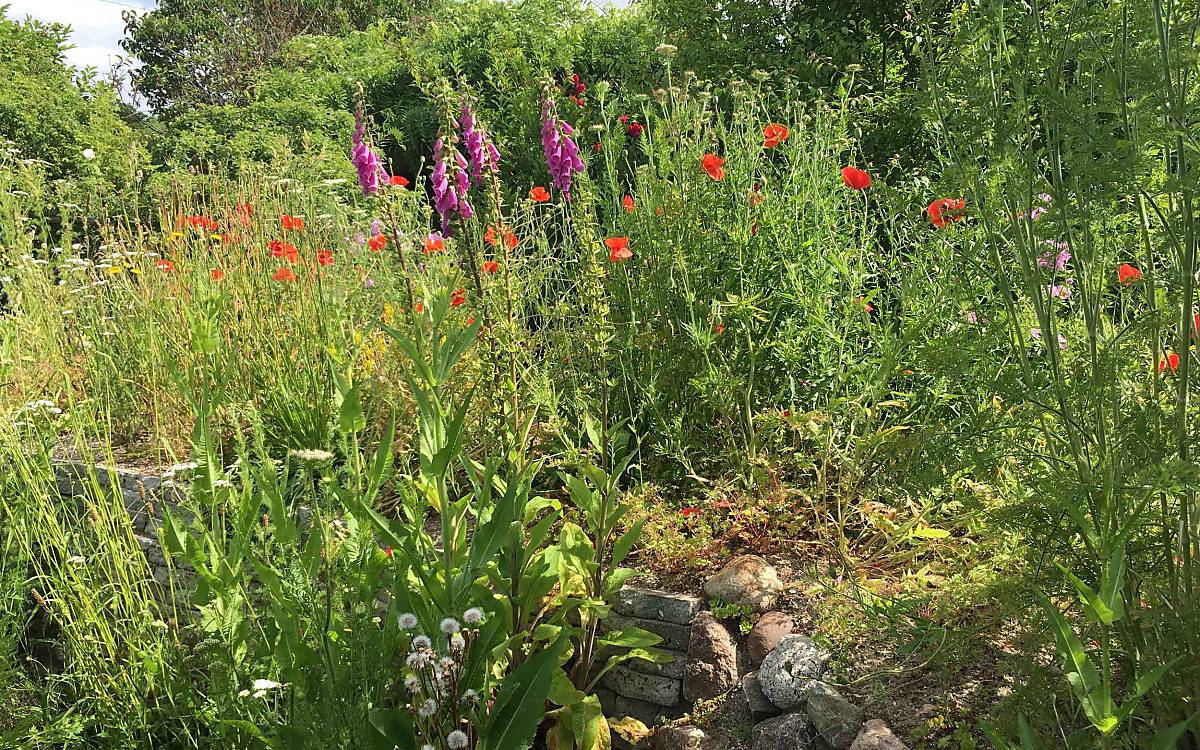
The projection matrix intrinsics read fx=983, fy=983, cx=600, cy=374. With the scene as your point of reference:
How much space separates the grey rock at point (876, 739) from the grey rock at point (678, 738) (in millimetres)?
495

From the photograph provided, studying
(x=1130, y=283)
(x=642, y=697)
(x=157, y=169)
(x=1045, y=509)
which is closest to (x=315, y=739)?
(x=642, y=697)

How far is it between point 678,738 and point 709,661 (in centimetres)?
21

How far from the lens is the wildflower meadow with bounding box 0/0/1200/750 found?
1.77 m

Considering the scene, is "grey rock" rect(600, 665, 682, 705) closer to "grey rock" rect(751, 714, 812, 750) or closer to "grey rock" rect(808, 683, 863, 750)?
"grey rock" rect(751, 714, 812, 750)

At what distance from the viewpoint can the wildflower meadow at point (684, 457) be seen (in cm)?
177

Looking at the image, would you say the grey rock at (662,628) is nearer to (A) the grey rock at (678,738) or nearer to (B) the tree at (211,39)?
(A) the grey rock at (678,738)

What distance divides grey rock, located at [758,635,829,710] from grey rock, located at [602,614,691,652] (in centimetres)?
29

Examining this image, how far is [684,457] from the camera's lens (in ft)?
10.3

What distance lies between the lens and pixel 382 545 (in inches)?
107

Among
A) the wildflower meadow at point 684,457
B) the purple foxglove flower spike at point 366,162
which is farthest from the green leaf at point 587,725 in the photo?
the purple foxglove flower spike at point 366,162

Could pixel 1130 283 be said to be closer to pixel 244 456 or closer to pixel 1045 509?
pixel 1045 509

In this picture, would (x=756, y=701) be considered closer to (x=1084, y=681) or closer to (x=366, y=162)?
(x=1084, y=681)

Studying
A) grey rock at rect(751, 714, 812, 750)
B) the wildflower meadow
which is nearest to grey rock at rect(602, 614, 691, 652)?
the wildflower meadow

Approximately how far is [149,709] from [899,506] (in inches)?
83.8
